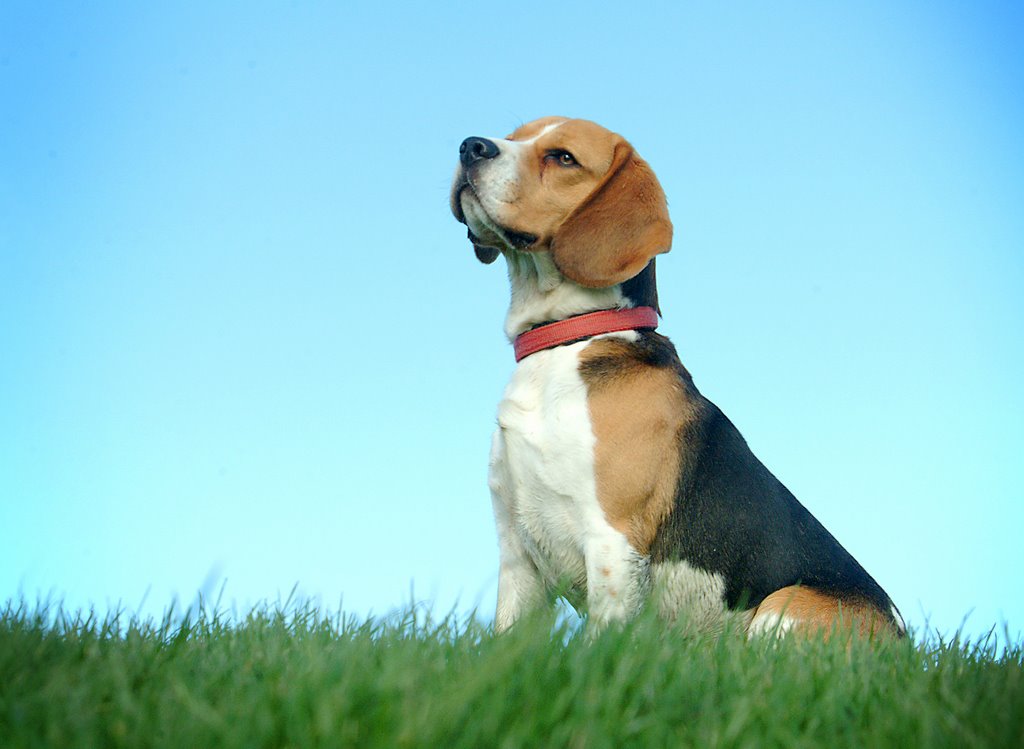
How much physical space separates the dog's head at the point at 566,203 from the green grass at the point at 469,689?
174 cm

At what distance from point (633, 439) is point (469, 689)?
2.17 meters

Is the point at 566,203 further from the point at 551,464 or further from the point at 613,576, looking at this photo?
the point at 613,576

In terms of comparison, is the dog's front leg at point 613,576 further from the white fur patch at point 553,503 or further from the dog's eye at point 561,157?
the dog's eye at point 561,157

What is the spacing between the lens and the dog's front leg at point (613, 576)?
4.18m

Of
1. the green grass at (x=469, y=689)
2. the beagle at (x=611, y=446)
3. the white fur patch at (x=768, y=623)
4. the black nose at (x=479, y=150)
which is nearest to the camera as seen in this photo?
the green grass at (x=469, y=689)

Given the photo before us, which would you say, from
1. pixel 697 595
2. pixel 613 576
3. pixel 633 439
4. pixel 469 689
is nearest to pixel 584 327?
pixel 633 439

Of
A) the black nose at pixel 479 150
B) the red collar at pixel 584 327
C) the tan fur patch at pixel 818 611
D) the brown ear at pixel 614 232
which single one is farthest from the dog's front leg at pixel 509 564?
the black nose at pixel 479 150

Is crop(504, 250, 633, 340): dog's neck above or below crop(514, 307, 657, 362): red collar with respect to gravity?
above

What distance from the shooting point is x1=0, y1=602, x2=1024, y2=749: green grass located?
2244 mm

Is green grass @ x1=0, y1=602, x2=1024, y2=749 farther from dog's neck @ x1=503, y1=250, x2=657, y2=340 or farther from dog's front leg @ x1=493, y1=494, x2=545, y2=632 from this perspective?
dog's neck @ x1=503, y1=250, x2=657, y2=340

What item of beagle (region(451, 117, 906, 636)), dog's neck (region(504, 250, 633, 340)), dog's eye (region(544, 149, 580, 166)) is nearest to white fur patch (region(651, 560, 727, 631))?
beagle (region(451, 117, 906, 636))

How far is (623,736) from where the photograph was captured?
8.09 feet

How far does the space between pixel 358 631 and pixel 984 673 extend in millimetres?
2223

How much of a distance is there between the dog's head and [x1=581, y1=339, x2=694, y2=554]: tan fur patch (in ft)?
1.30
